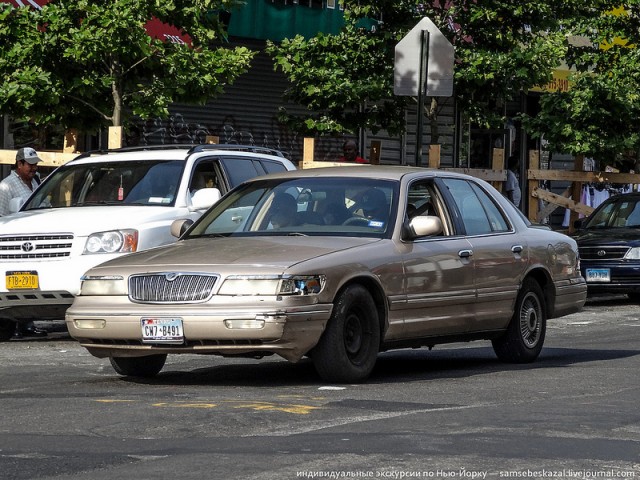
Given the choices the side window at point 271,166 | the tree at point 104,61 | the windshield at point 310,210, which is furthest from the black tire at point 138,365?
the tree at point 104,61

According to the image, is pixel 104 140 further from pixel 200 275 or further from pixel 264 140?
pixel 200 275

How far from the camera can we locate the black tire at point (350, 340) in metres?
9.94

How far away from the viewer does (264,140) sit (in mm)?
27656

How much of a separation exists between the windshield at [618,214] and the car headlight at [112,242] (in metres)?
10.1

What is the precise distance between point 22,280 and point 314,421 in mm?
6043

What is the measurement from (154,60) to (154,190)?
4370 mm

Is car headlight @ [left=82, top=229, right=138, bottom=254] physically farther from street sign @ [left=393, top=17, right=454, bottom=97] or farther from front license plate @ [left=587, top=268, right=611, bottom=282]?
front license plate @ [left=587, top=268, right=611, bottom=282]

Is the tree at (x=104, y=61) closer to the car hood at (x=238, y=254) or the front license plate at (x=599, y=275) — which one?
the front license plate at (x=599, y=275)

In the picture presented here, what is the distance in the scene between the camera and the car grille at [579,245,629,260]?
2051cm

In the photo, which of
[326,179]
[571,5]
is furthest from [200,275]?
[571,5]

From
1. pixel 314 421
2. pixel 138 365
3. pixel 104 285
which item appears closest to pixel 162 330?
pixel 104 285

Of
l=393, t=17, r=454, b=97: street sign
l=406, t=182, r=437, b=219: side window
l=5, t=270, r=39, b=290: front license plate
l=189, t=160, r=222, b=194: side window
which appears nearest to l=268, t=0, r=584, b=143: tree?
l=393, t=17, r=454, b=97: street sign

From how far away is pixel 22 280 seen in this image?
1359cm

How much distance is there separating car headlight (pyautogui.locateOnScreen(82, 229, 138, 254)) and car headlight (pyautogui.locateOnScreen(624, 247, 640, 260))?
9.03 m
